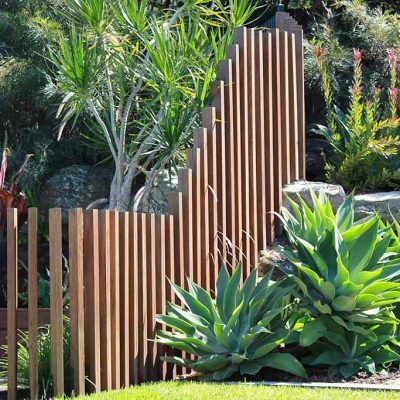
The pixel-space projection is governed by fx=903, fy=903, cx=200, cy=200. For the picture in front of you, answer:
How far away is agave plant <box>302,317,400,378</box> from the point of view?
6945 mm

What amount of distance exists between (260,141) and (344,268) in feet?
8.01

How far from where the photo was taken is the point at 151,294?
7.29 metres

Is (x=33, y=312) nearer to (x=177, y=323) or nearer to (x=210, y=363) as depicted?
(x=177, y=323)

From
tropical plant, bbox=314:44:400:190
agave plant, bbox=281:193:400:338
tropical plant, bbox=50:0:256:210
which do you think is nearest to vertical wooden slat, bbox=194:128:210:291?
tropical plant, bbox=50:0:256:210

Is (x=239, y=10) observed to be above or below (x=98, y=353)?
above

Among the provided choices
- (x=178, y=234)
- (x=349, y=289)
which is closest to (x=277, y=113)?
(x=178, y=234)

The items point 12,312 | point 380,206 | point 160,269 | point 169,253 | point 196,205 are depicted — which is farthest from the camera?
point 380,206

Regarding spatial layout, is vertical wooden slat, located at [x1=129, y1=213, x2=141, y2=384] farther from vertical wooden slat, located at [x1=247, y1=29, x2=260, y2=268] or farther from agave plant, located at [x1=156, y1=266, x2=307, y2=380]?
vertical wooden slat, located at [x1=247, y1=29, x2=260, y2=268]

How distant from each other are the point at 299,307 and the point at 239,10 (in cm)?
336

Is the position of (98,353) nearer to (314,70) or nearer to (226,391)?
(226,391)

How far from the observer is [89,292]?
6.66m

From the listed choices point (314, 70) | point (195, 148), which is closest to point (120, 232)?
point (195, 148)

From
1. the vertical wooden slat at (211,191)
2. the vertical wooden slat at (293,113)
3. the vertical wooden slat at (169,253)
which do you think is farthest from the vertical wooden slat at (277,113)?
the vertical wooden slat at (169,253)

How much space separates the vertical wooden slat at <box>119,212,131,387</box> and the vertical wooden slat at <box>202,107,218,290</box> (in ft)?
4.26
